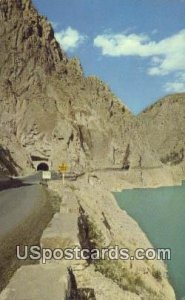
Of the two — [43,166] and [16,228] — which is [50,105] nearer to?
[43,166]

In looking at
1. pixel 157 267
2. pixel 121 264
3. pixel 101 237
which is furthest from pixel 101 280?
pixel 157 267

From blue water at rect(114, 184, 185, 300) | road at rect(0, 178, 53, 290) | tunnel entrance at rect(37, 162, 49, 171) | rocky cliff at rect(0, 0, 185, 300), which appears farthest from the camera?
tunnel entrance at rect(37, 162, 49, 171)

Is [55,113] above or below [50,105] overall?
below

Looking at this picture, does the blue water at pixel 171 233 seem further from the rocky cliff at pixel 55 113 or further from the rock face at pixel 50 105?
the rock face at pixel 50 105

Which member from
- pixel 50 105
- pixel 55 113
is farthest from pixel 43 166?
pixel 50 105

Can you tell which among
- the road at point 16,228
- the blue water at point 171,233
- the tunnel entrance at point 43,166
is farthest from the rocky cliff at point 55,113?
the road at point 16,228

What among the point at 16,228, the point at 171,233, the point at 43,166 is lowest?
the point at 171,233

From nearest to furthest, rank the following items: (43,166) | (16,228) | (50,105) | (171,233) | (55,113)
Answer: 1. (16,228)
2. (171,233)
3. (43,166)
4. (55,113)
5. (50,105)

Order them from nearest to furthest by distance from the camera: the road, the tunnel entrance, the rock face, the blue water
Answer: the road < the blue water < the rock face < the tunnel entrance

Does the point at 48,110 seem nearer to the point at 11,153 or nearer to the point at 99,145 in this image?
the point at 99,145

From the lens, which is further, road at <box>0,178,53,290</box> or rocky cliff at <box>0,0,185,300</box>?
rocky cliff at <box>0,0,185,300</box>

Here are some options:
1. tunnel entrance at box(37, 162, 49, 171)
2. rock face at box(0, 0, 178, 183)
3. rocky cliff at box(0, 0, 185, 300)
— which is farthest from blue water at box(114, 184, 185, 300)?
tunnel entrance at box(37, 162, 49, 171)

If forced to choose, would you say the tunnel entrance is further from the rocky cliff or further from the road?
the road
